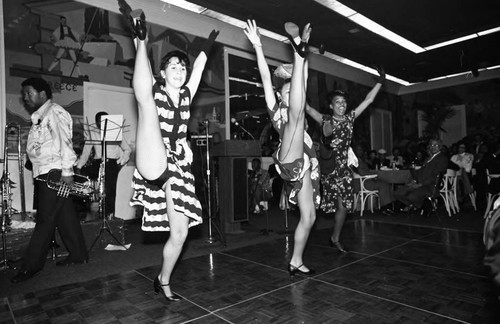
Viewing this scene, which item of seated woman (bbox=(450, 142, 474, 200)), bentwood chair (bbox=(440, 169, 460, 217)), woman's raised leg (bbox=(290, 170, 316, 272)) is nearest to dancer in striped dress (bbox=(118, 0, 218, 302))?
woman's raised leg (bbox=(290, 170, 316, 272))

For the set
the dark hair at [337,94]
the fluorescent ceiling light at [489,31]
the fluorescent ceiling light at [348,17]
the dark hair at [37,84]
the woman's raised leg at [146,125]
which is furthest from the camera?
the fluorescent ceiling light at [489,31]

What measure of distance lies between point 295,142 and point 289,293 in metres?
1.11

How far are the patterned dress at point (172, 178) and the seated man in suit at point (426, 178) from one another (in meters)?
4.81

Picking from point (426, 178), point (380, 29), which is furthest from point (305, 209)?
point (380, 29)

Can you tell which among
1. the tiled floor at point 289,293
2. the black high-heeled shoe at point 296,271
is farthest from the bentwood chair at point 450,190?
the black high-heeled shoe at point 296,271

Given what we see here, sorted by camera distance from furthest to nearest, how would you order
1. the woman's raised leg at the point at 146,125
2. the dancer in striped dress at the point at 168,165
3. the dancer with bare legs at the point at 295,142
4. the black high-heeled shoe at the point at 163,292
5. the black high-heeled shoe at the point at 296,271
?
the black high-heeled shoe at the point at 296,271
the dancer with bare legs at the point at 295,142
the black high-heeled shoe at the point at 163,292
the dancer in striped dress at the point at 168,165
the woman's raised leg at the point at 146,125

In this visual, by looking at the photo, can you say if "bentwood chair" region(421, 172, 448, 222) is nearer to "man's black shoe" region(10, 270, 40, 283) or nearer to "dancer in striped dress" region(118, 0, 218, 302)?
"dancer in striped dress" region(118, 0, 218, 302)

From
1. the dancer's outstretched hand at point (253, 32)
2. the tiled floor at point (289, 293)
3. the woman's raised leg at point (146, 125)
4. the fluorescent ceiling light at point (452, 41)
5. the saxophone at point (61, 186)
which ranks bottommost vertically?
the tiled floor at point (289, 293)

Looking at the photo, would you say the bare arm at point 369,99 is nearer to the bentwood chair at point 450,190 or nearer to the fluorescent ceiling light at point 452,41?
the bentwood chair at point 450,190

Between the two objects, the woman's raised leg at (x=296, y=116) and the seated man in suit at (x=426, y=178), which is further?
the seated man in suit at (x=426, y=178)

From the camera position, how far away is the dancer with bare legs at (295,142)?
8.04ft

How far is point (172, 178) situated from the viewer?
7.37 feet

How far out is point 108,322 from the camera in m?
2.05

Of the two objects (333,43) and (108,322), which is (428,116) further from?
(108,322)
